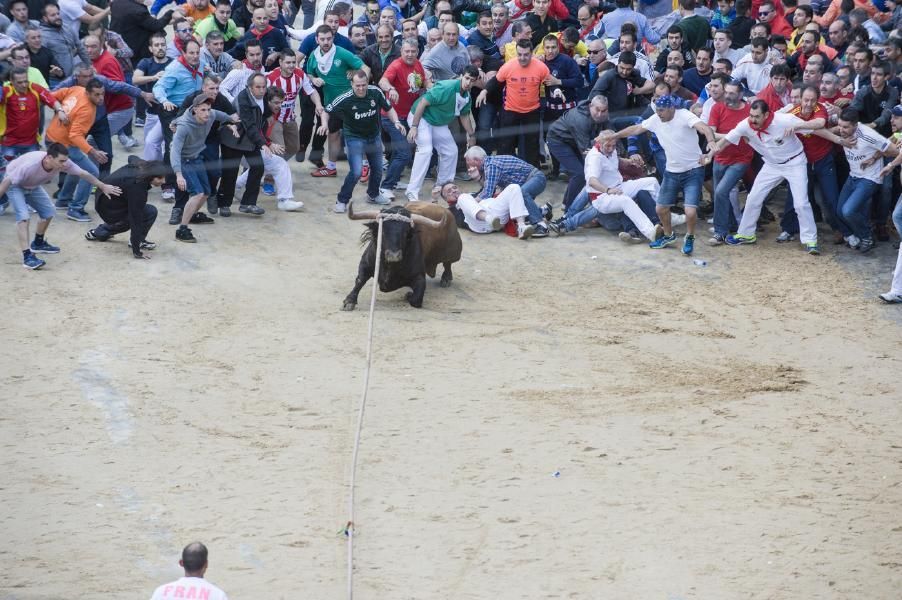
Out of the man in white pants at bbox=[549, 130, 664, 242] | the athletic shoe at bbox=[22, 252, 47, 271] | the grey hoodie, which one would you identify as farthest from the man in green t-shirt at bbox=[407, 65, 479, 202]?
the athletic shoe at bbox=[22, 252, 47, 271]

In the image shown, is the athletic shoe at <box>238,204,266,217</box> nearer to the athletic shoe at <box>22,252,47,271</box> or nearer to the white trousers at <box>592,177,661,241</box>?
the athletic shoe at <box>22,252,47,271</box>

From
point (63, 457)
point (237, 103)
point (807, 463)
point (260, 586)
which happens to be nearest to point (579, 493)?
point (807, 463)

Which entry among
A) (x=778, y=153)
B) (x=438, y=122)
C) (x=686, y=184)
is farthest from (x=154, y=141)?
(x=778, y=153)

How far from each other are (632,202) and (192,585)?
982 centimetres

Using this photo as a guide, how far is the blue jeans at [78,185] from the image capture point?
48.1ft

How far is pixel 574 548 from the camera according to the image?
8.83 m

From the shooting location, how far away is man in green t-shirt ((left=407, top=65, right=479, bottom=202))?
16219 millimetres

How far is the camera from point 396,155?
649 inches

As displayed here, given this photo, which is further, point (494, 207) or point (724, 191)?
point (494, 207)

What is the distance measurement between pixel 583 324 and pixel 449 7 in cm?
586

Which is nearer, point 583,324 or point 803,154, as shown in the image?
point 583,324

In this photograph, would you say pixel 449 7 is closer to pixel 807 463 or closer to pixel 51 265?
pixel 51 265

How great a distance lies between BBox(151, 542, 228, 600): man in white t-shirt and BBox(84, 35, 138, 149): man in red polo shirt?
383 inches

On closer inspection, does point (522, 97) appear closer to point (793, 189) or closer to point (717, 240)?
point (717, 240)
